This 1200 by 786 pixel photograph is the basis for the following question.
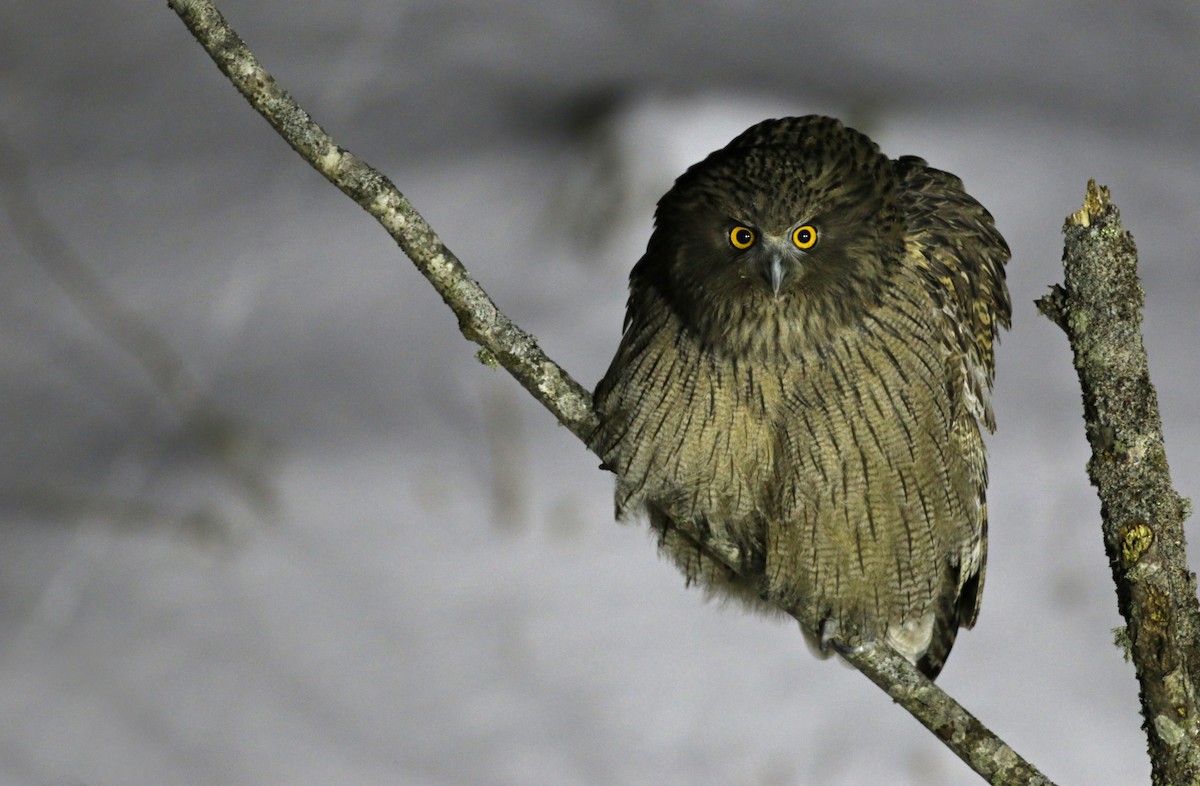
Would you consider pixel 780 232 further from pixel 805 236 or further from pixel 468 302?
pixel 468 302

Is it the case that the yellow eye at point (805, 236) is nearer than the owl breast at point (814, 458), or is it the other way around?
the yellow eye at point (805, 236)

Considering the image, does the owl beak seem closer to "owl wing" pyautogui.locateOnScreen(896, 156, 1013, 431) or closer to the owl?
the owl

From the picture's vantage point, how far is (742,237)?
2.33 metres

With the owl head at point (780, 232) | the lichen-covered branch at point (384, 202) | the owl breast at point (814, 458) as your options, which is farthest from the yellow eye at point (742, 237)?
the lichen-covered branch at point (384, 202)

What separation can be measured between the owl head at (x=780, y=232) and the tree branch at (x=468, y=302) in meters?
0.33

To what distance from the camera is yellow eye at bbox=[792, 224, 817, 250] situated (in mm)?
2322

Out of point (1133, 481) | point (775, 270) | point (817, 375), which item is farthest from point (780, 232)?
point (1133, 481)

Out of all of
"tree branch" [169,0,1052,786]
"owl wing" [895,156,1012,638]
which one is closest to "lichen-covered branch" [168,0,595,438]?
"tree branch" [169,0,1052,786]

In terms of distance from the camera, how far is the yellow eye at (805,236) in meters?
2.32

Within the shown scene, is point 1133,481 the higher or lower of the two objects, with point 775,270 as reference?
lower

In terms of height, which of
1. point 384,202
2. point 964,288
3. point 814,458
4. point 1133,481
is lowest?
point 1133,481

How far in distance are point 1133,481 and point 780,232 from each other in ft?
2.70

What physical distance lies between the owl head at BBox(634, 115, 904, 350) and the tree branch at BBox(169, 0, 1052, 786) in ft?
1.07

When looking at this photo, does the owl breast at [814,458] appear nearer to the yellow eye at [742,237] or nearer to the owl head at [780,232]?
the owl head at [780,232]
